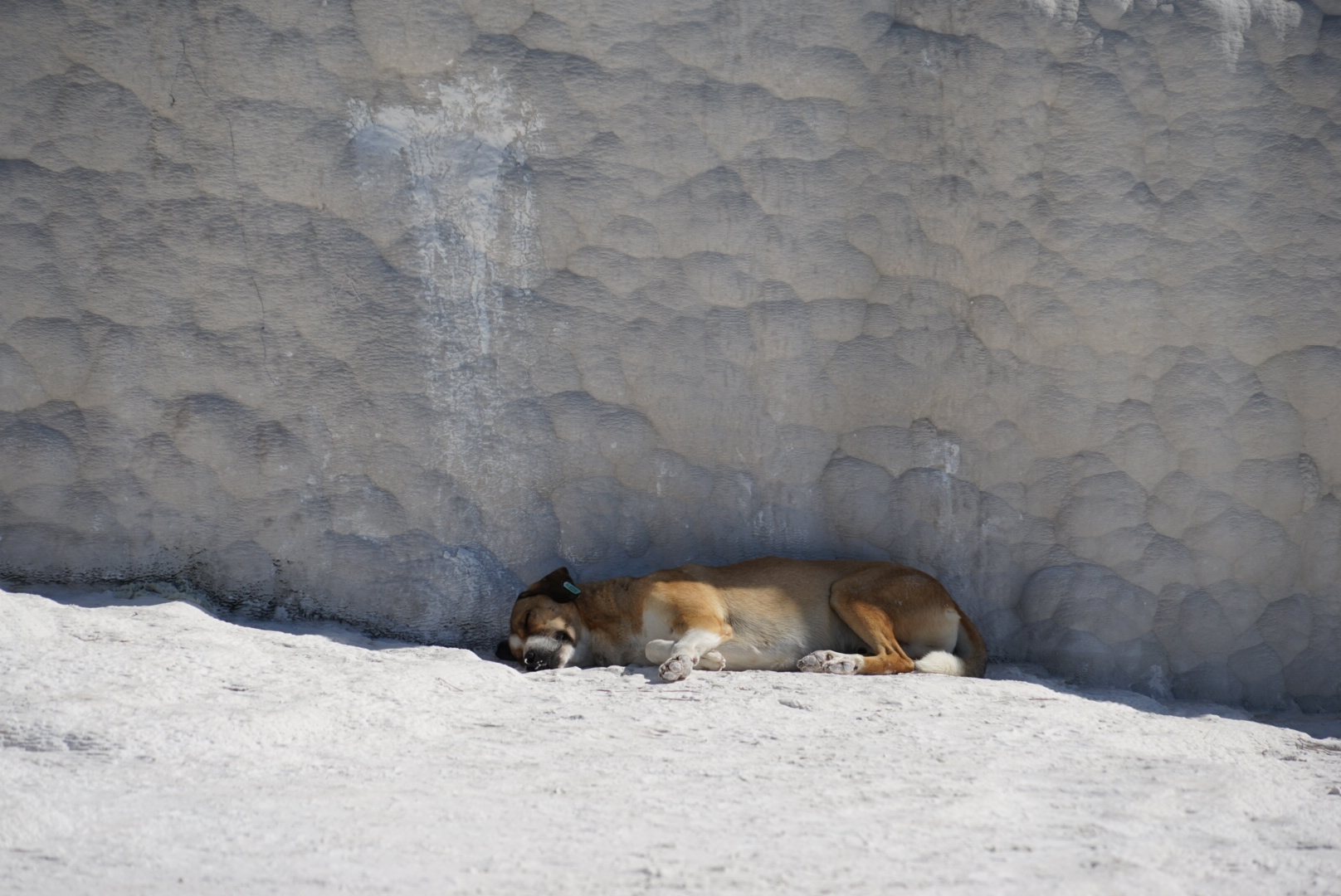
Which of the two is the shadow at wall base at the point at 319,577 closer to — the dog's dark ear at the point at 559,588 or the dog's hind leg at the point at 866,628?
the dog's dark ear at the point at 559,588

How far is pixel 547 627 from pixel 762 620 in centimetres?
92

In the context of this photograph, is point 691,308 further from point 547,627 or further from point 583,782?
point 583,782

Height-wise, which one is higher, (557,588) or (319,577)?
(557,588)

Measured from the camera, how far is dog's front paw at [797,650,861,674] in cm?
462

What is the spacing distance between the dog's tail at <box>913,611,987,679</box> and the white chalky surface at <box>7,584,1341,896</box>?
13.7 inches

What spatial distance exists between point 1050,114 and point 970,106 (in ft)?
1.13

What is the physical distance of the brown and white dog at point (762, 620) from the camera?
4691 mm

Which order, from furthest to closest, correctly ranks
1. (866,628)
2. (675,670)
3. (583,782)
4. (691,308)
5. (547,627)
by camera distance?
(691,308) → (866,628) → (547,627) → (675,670) → (583,782)

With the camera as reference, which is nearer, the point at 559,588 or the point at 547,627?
the point at 547,627

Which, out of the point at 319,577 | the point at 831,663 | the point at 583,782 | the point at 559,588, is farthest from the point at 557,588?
the point at 583,782

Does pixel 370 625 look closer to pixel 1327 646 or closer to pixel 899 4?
pixel 899 4

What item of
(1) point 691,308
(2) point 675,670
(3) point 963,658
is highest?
(1) point 691,308

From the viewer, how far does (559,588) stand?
187 inches

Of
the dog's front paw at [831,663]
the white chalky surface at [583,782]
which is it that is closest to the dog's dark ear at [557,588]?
the white chalky surface at [583,782]
